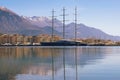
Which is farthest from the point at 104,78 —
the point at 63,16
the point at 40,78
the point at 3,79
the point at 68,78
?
the point at 63,16

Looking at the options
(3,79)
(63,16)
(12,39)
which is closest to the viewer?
(3,79)

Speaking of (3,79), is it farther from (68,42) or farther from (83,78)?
(68,42)

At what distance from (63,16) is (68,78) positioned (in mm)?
110584

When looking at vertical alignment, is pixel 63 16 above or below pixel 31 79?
above

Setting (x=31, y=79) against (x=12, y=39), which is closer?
(x=31, y=79)

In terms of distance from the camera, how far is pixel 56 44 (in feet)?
388

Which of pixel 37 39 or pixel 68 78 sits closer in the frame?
pixel 68 78

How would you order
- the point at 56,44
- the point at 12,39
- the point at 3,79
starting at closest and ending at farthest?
1. the point at 3,79
2. the point at 56,44
3. the point at 12,39

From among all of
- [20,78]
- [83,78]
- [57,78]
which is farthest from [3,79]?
[83,78]

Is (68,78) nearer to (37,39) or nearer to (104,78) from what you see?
(104,78)

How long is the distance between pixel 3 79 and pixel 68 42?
103793 millimetres

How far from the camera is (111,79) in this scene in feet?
57.2

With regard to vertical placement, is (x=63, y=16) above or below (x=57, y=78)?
above

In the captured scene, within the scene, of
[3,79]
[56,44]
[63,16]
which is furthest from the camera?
[63,16]
